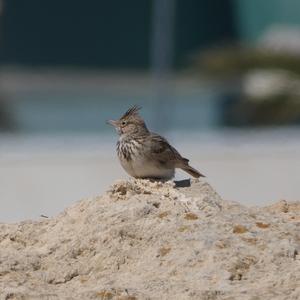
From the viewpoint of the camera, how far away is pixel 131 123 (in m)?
8.47

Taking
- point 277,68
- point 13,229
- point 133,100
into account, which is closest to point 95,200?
point 13,229

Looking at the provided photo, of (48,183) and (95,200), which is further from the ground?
(95,200)

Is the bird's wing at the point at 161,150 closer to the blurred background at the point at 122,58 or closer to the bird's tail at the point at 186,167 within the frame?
the bird's tail at the point at 186,167

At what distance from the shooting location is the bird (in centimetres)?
803

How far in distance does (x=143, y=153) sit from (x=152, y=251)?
2.67 meters

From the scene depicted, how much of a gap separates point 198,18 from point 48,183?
2093 cm

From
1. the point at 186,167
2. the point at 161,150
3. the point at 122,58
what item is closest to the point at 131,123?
the point at 161,150

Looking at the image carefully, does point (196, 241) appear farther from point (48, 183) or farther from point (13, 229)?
point (48, 183)

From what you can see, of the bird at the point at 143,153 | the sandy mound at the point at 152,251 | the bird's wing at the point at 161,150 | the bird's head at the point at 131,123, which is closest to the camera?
the sandy mound at the point at 152,251

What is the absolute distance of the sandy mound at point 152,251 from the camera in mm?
5250

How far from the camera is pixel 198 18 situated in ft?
115

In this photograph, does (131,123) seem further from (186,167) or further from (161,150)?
(186,167)

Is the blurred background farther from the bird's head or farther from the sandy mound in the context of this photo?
the sandy mound

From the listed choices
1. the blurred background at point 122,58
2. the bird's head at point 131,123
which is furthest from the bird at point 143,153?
the blurred background at point 122,58
